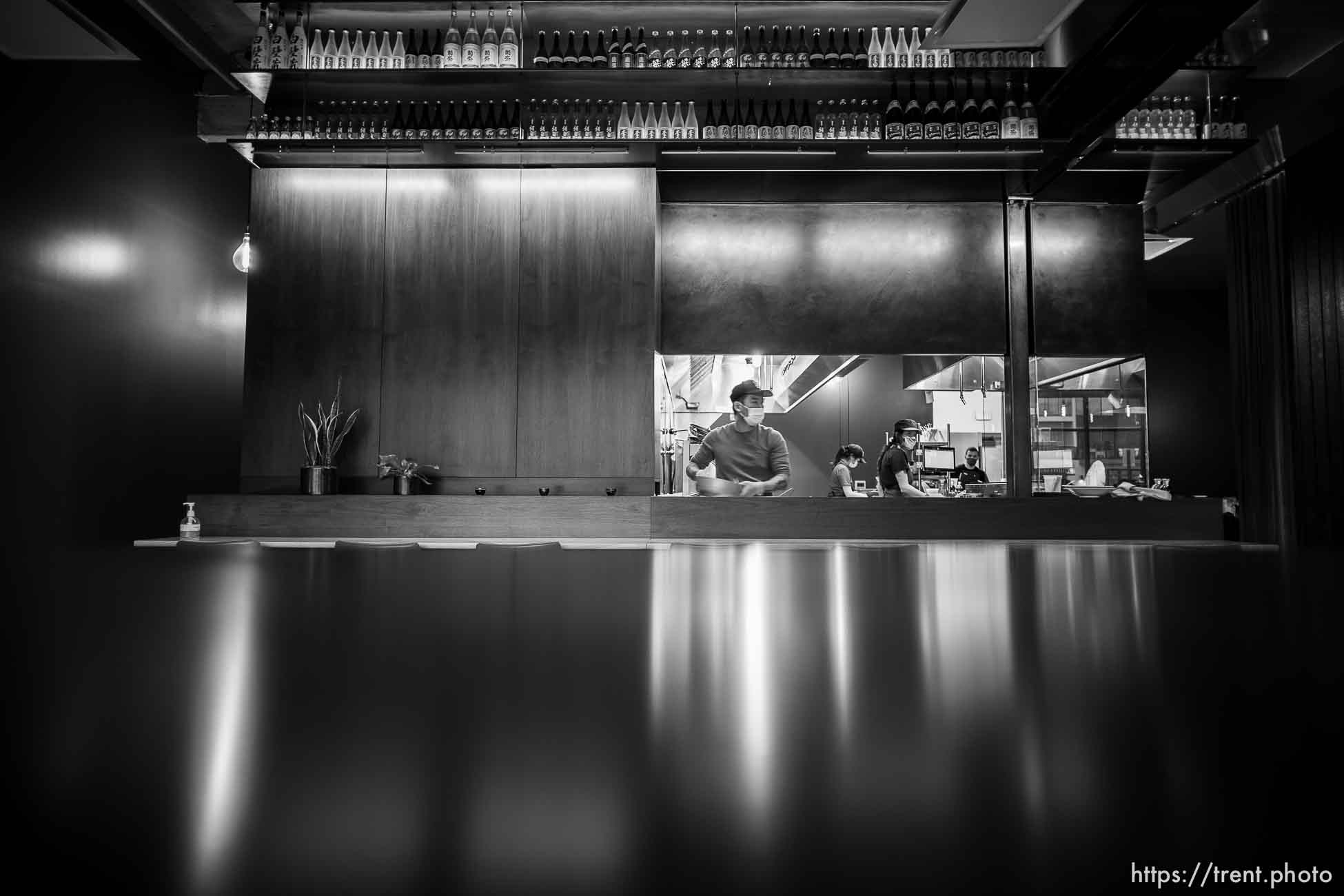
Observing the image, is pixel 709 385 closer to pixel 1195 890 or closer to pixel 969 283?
pixel 969 283

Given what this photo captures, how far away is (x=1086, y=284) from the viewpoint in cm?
406

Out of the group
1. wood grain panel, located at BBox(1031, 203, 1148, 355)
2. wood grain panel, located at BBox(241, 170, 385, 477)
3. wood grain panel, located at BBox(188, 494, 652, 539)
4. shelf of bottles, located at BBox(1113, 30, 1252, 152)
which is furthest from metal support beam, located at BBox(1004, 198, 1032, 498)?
wood grain panel, located at BBox(241, 170, 385, 477)

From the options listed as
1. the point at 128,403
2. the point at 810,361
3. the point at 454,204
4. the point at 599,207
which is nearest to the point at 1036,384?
the point at 810,361

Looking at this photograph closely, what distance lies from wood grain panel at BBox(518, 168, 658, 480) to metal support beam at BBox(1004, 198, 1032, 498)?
1819 millimetres

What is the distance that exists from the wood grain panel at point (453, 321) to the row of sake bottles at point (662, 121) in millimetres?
→ 266

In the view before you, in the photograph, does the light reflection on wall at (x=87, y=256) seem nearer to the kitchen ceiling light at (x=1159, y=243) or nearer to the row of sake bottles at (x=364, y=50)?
the row of sake bottles at (x=364, y=50)

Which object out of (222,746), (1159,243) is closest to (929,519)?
(222,746)

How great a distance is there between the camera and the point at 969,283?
3.99m

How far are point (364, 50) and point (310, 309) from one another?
1278mm

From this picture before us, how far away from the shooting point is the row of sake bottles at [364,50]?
135 inches

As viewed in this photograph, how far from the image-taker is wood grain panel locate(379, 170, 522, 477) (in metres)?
3.75

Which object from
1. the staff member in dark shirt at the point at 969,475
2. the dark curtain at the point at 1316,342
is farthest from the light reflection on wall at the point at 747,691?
the dark curtain at the point at 1316,342

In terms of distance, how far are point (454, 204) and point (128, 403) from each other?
2971mm

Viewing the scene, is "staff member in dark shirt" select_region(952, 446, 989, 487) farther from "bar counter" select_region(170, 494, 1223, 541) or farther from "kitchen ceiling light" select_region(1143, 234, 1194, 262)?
"bar counter" select_region(170, 494, 1223, 541)
